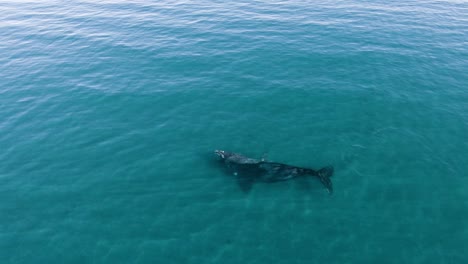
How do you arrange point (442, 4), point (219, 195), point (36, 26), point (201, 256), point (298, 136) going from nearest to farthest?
point (201, 256) < point (219, 195) < point (298, 136) < point (36, 26) < point (442, 4)

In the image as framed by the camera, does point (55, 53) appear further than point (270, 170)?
Yes

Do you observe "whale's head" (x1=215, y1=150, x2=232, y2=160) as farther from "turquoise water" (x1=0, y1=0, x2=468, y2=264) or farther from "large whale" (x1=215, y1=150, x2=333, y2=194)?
"turquoise water" (x1=0, y1=0, x2=468, y2=264)

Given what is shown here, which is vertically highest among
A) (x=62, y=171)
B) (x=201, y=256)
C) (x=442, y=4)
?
(x=442, y=4)

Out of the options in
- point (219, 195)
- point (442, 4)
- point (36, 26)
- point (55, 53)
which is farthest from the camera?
point (442, 4)

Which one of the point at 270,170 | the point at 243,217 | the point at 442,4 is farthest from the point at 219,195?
the point at 442,4

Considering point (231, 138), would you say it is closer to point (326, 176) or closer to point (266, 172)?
point (266, 172)

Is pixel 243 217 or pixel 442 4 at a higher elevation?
pixel 442 4

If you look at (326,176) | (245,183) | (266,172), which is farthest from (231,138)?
(326,176)

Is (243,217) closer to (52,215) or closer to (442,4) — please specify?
(52,215)
